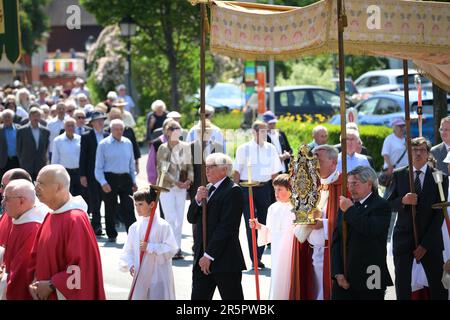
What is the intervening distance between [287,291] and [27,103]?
57.7ft

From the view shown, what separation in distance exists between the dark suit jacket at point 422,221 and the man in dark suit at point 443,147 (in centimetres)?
278

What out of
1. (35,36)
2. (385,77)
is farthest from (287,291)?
Answer: (35,36)

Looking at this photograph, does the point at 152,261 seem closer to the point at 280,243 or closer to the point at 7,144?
the point at 280,243

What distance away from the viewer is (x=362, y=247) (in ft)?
30.6

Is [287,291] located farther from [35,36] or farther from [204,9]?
[35,36]

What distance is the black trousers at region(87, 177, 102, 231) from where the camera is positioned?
57.0 ft

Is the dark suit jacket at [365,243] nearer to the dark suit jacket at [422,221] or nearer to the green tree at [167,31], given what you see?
the dark suit jacket at [422,221]

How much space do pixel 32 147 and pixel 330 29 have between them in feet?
33.8

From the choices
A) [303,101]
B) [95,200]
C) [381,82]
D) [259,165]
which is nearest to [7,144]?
[95,200]

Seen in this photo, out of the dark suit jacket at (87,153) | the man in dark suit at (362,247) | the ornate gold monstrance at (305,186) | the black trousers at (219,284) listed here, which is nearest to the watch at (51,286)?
the black trousers at (219,284)

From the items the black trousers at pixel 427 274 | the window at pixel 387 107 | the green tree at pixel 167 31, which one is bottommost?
the black trousers at pixel 427 274

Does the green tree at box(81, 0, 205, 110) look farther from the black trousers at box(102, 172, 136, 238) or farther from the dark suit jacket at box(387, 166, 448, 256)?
the dark suit jacket at box(387, 166, 448, 256)

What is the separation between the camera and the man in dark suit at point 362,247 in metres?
9.20

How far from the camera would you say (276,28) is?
10414 millimetres
